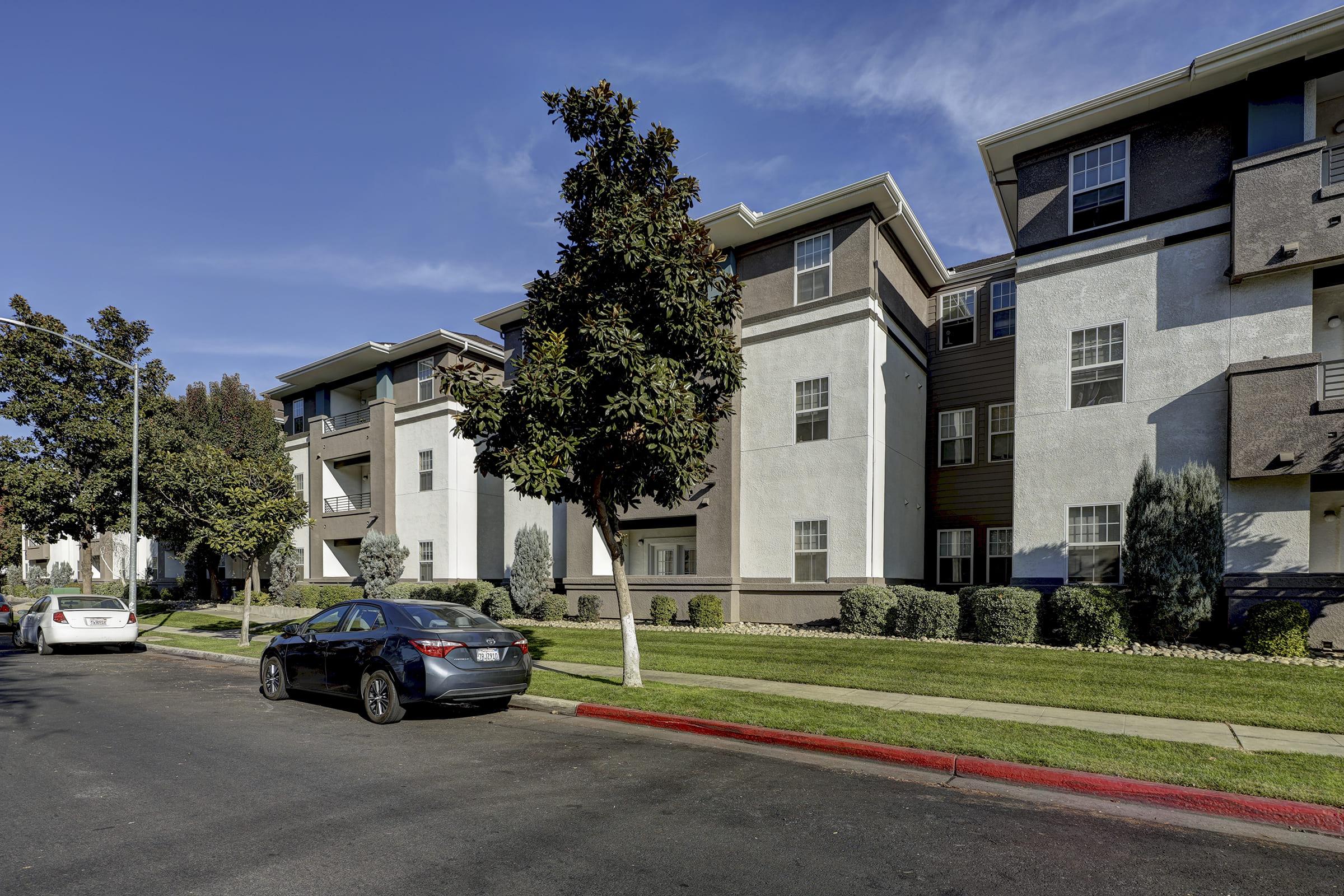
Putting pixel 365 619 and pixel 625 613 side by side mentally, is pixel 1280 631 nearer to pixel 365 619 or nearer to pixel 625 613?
pixel 625 613

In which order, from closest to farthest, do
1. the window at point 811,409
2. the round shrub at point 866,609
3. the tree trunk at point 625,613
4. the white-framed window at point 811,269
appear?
the tree trunk at point 625,613 < the round shrub at point 866,609 < the window at point 811,409 < the white-framed window at point 811,269

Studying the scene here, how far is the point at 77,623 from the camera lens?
1859 centimetres

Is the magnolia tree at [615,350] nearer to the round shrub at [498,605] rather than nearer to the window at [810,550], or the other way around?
the window at [810,550]

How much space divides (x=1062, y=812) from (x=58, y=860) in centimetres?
712

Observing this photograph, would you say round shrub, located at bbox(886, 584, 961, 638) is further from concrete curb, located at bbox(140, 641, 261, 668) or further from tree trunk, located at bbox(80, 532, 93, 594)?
tree trunk, located at bbox(80, 532, 93, 594)

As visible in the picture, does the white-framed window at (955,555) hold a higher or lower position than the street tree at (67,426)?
lower

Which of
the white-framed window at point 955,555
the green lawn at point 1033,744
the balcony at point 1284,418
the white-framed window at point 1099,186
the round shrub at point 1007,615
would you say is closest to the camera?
the green lawn at point 1033,744

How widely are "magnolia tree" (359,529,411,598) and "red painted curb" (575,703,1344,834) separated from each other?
865 inches

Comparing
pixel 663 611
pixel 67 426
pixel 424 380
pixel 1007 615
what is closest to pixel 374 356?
pixel 424 380

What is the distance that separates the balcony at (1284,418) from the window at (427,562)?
79.2 ft

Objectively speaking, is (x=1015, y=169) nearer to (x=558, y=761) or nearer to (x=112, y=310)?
(x=558, y=761)

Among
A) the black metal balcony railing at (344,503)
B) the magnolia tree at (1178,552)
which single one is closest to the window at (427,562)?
the black metal balcony railing at (344,503)

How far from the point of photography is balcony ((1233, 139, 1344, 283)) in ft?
44.0

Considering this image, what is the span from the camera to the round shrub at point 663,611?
788 inches
